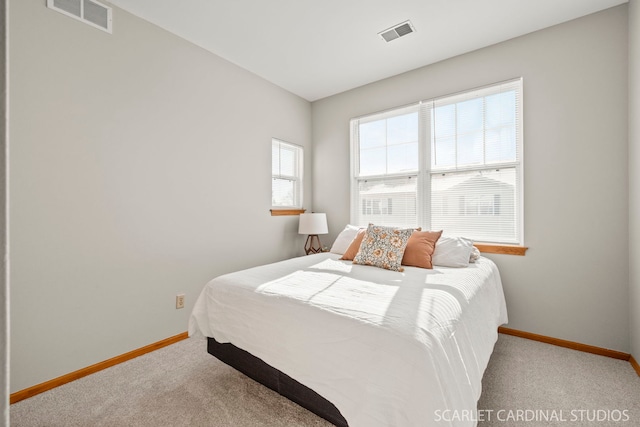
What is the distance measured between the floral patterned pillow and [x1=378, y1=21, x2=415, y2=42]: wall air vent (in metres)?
1.81

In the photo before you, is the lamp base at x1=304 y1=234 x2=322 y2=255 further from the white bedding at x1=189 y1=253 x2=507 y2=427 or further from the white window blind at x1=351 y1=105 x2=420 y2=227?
the white bedding at x1=189 y1=253 x2=507 y2=427

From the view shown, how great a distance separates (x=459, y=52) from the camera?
9.53ft

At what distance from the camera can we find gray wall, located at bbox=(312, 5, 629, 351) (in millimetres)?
2242

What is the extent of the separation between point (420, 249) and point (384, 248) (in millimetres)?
320

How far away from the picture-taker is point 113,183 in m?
2.20

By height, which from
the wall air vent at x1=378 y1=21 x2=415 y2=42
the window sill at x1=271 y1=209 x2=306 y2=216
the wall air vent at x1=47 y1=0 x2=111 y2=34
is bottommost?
the window sill at x1=271 y1=209 x2=306 y2=216

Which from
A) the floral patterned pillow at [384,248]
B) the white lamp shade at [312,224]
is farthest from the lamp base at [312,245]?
the floral patterned pillow at [384,248]

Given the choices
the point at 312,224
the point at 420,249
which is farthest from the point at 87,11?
the point at 420,249

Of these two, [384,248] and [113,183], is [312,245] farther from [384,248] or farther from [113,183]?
[113,183]

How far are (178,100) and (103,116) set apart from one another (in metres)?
0.66

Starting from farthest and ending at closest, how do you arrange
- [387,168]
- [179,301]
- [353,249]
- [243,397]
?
[387,168], [353,249], [179,301], [243,397]

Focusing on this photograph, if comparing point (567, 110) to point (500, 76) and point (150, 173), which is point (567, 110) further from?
point (150, 173)

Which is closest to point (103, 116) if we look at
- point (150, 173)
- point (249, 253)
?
point (150, 173)

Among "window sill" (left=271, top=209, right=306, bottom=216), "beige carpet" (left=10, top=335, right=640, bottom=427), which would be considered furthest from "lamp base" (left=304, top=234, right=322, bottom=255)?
"beige carpet" (left=10, top=335, right=640, bottom=427)
